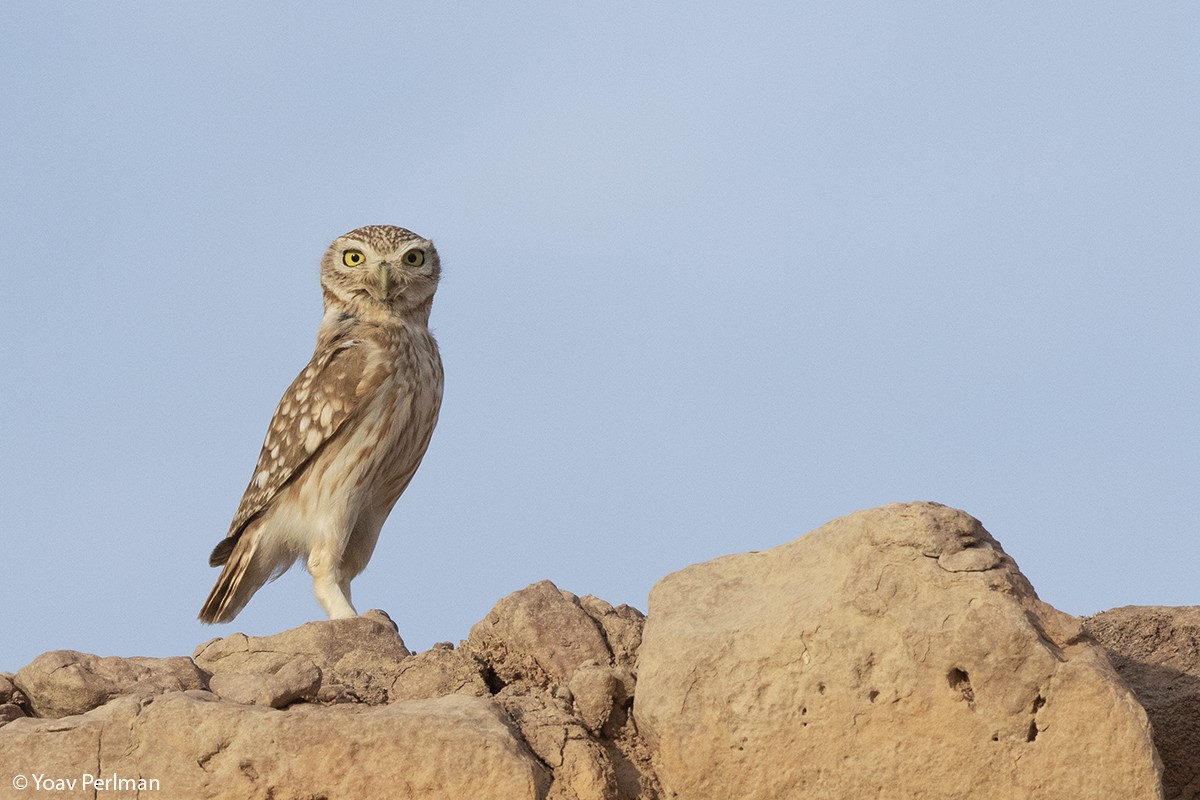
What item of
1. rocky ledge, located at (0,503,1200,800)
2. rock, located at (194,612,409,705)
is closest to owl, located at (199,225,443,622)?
rock, located at (194,612,409,705)

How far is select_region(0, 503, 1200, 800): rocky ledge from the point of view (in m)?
4.69

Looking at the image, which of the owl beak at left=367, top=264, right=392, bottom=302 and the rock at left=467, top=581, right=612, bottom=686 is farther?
the owl beak at left=367, top=264, right=392, bottom=302

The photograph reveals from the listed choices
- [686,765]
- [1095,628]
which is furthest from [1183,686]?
[686,765]

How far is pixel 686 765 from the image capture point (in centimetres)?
491

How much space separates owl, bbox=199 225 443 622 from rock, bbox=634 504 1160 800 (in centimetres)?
396

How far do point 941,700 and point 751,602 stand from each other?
802 millimetres

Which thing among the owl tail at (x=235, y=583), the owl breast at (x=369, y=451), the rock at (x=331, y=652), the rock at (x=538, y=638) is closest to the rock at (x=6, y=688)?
the rock at (x=331, y=652)

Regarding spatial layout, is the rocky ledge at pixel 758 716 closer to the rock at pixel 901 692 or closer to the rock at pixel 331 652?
the rock at pixel 901 692

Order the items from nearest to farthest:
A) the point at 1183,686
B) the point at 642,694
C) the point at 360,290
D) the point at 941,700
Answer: the point at 941,700
the point at 642,694
the point at 1183,686
the point at 360,290

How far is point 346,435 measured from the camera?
866 centimetres

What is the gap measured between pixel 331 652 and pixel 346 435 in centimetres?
221

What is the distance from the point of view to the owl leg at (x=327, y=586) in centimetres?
848

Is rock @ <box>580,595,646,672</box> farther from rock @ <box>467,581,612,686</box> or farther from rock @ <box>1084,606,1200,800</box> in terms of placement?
rock @ <box>1084,606,1200,800</box>

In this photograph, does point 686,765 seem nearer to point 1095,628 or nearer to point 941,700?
point 941,700
